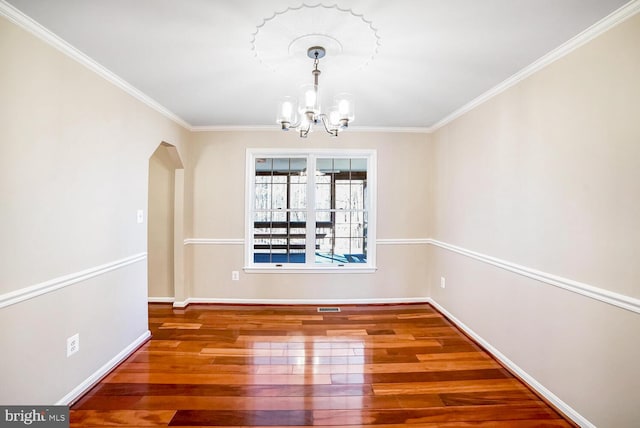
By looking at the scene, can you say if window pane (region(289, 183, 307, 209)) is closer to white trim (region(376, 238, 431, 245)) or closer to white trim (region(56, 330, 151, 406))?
white trim (region(376, 238, 431, 245))

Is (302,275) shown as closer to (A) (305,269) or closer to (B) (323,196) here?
(A) (305,269)

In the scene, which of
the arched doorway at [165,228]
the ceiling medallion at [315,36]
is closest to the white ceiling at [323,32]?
the ceiling medallion at [315,36]

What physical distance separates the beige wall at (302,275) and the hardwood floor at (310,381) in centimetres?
59

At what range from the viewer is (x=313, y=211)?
384 centimetres

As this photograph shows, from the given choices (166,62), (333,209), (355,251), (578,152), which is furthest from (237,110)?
(578,152)

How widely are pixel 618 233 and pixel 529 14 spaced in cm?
130

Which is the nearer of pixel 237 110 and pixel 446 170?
pixel 237 110

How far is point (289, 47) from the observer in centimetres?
184

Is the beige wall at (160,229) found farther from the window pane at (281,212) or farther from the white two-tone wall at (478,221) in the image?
the window pane at (281,212)

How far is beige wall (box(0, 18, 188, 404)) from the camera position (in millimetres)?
1531

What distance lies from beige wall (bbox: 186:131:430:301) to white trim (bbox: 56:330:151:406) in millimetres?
1074

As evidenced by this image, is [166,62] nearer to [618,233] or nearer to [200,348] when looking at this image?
[200,348]

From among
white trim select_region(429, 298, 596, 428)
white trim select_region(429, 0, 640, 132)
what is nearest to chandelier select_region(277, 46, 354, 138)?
white trim select_region(429, 0, 640, 132)

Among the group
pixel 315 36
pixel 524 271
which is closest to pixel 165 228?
pixel 315 36
